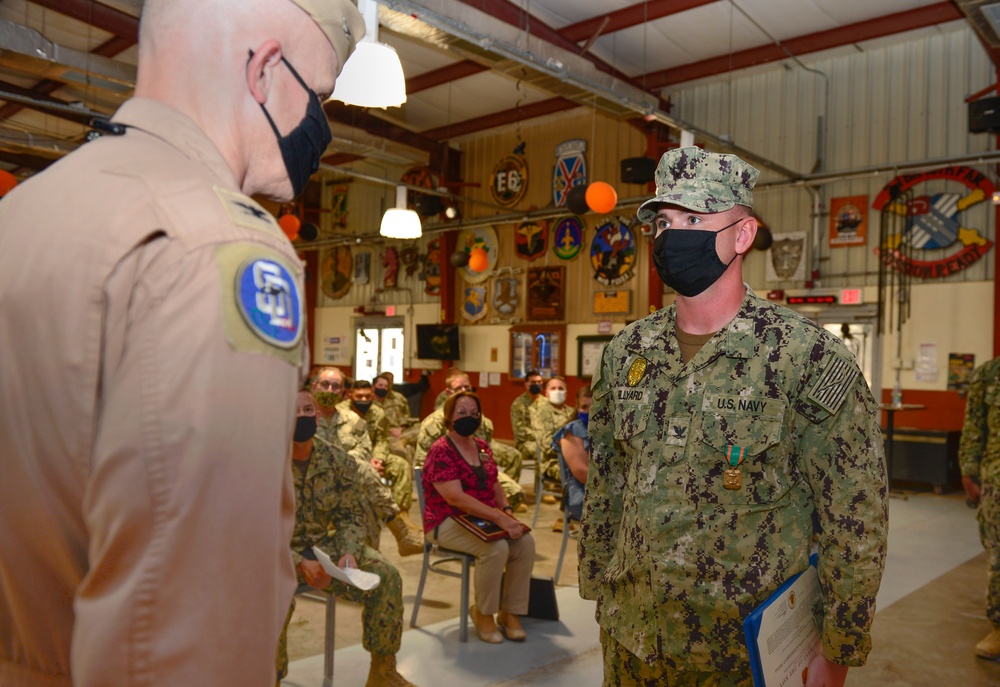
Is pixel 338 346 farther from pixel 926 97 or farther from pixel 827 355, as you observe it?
pixel 827 355

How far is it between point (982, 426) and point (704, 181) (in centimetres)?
300

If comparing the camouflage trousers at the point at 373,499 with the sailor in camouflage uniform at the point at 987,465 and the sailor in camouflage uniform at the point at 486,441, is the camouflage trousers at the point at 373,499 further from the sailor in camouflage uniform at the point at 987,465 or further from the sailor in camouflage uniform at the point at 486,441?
the sailor in camouflage uniform at the point at 987,465

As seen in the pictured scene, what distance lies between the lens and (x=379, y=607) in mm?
3473

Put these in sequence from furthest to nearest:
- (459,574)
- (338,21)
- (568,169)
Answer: (568,169) → (459,574) → (338,21)

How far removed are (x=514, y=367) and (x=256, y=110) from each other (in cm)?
1310

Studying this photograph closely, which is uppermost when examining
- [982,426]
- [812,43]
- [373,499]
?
[812,43]

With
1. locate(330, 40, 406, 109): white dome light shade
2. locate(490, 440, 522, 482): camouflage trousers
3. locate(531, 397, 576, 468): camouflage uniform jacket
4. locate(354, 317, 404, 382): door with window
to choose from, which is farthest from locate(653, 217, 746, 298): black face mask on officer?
locate(354, 317, 404, 382): door with window

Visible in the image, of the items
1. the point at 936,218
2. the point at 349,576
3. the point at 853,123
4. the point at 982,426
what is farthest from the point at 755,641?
the point at 853,123

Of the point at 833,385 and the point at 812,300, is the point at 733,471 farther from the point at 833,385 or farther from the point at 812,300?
the point at 812,300

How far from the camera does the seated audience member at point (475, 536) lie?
4.21m

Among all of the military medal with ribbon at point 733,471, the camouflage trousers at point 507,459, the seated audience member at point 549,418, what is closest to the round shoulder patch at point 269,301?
the military medal with ribbon at point 733,471

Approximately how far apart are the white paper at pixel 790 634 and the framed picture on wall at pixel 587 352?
1085 cm

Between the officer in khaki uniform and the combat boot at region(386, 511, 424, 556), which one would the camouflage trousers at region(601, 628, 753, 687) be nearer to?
the officer in khaki uniform

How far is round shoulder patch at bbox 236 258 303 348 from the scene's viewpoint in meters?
0.67
